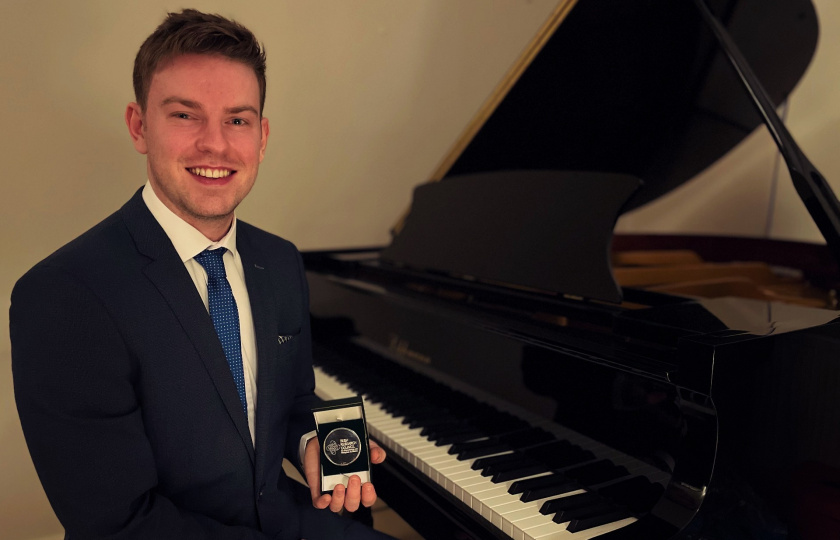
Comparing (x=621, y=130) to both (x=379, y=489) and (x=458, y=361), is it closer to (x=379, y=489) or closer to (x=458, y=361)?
(x=458, y=361)

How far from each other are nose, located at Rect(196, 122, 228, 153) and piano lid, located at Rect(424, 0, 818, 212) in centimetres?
123

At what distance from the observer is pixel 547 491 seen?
1198mm

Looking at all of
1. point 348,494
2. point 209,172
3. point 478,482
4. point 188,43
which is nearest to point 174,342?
point 209,172

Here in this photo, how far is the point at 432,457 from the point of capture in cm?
139

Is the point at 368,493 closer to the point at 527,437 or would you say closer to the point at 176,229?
the point at 527,437

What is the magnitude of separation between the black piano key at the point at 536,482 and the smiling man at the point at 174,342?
0.30 meters

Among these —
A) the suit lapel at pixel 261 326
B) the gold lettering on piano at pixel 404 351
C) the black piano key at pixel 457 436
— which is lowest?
the black piano key at pixel 457 436

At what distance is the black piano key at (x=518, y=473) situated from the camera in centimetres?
126

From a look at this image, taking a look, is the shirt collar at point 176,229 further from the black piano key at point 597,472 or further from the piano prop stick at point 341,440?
the black piano key at point 597,472

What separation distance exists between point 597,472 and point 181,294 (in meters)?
0.92

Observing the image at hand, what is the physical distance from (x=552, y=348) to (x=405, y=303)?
1.98ft

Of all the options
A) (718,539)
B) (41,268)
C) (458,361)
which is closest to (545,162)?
(458,361)

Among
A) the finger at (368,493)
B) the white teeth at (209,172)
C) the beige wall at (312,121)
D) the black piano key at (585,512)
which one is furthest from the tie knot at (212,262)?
the beige wall at (312,121)

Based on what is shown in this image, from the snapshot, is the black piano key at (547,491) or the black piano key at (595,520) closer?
the black piano key at (595,520)
